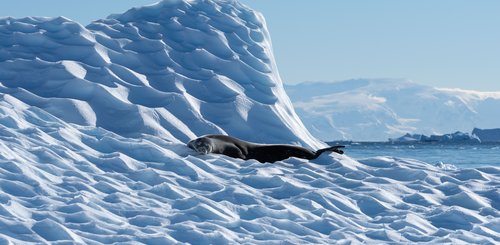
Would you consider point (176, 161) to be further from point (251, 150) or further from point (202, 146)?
point (251, 150)

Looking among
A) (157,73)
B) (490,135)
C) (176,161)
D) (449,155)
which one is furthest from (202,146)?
(490,135)

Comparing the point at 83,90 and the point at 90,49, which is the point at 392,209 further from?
the point at 90,49

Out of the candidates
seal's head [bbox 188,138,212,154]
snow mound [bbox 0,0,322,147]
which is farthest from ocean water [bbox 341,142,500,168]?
seal's head [bbox 188,138,212,154]

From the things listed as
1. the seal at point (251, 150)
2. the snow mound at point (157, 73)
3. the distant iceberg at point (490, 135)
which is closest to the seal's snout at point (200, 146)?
the seal at point (251, 150)

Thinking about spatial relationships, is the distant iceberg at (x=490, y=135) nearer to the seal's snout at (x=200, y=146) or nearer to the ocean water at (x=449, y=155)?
the ocean water at (x=449, y=155)

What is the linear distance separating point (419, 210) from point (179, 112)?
17.1 feet

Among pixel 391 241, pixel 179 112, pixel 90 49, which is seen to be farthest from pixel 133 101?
pixel 391 241

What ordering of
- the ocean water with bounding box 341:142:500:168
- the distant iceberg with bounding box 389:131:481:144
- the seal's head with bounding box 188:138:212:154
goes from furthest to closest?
1. the distant iceberg with bounding box 389:131:481:144
2. the ocean water with bounding box 341:142:500:168
3. the seal's head with bounding box 188:138:212:154

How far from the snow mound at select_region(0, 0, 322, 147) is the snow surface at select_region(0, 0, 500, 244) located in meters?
0.03

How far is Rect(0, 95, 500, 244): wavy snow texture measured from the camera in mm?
6516

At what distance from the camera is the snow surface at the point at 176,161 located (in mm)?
6789

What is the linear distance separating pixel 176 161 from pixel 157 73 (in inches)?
190

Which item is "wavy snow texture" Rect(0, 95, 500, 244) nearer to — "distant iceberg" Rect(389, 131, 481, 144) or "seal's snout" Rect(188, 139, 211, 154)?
"seal's snout" Rect(188, 139, 211, 154)

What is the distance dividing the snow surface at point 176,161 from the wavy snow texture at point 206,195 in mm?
18
